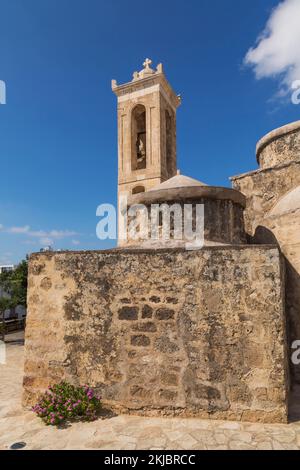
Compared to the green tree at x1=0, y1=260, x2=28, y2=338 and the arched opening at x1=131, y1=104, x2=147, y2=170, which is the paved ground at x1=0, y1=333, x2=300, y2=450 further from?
the arched opening at x1=131, y1=104, x2=147, y2=170

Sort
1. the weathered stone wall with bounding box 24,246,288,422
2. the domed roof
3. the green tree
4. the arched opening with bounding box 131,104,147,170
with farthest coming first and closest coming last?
the arched opening with bounding box 131,104,147,170
the green tree
the domed roof
the weathered stone wall with bounding box 24,246,288,422

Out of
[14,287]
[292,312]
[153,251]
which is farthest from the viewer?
[14,287]

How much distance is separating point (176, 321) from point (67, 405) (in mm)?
1687

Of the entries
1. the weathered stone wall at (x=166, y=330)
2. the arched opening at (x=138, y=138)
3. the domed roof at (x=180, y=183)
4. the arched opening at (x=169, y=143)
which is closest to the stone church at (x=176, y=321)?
the weathered stone wall at (x=166, y=330)

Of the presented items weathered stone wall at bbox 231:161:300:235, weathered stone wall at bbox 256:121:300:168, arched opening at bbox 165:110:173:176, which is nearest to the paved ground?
weathered stone wall at bbox 231:161:300:235

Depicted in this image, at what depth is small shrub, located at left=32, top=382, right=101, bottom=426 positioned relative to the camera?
12.8 feet

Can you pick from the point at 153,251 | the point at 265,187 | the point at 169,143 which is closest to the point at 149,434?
the point at 153,251

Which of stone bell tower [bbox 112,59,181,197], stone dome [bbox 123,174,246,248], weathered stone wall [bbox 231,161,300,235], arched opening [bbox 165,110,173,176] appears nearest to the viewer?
stone dome [bbox 123,174,246,248]

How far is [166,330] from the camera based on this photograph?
4.02m

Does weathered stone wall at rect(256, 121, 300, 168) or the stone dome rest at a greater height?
weathered stone wall at rect(256, 121, 300, 168)

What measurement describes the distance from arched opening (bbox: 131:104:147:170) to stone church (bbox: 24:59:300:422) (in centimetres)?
1441

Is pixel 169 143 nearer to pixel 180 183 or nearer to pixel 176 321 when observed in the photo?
pixel 180 183
